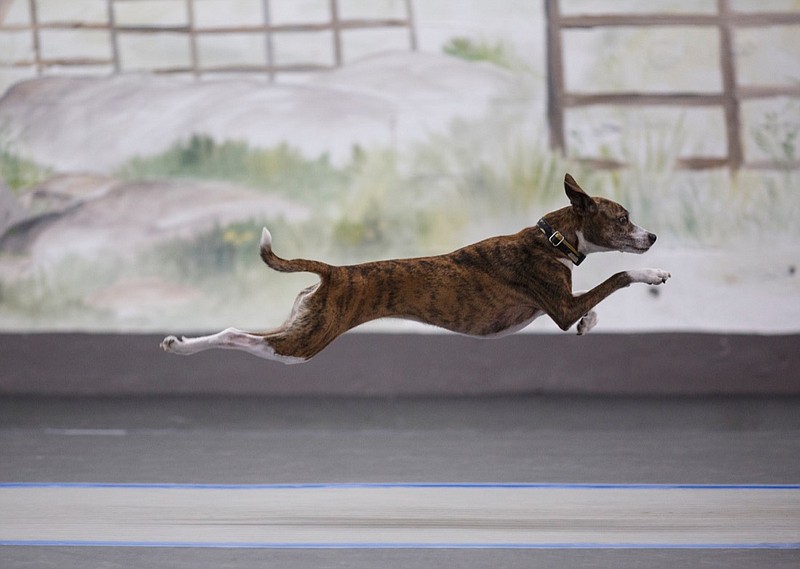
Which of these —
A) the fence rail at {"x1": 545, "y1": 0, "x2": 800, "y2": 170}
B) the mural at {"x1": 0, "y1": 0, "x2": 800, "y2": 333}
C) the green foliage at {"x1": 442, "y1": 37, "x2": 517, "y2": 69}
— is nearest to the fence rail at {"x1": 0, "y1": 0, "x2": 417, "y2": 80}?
Result: the mural at {"x1": 0, "y1": 0, "x2": 800, "y2": 333}

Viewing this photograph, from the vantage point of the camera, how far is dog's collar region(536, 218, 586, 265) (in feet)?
11.1

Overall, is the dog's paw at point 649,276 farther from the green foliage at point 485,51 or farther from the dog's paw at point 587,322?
the green foliage at point 485,51

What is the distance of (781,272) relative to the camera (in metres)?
6.88

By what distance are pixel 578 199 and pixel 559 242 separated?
0.47 feet

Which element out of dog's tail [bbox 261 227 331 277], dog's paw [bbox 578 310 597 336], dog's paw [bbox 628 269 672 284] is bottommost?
dog's paw [bbox 578 310 597 336]

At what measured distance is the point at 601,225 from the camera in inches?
134

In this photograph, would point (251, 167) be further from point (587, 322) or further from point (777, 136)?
point (587, 322)

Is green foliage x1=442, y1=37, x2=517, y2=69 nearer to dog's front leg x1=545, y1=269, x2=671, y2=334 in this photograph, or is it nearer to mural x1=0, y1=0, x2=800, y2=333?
mural x1=0, y1=0, x2=800, y2=333

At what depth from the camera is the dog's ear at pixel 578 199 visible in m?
3.35

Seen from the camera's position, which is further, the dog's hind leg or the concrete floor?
the concrete floor

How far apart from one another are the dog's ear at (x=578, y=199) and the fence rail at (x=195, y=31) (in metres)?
3.83

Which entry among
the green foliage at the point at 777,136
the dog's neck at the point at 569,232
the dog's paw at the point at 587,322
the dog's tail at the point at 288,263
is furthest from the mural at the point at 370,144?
the dog's tail at the point at 288,263

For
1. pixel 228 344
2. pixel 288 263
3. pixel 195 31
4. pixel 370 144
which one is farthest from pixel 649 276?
pixel 195 31

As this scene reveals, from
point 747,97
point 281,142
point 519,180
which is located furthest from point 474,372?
point 747,97
